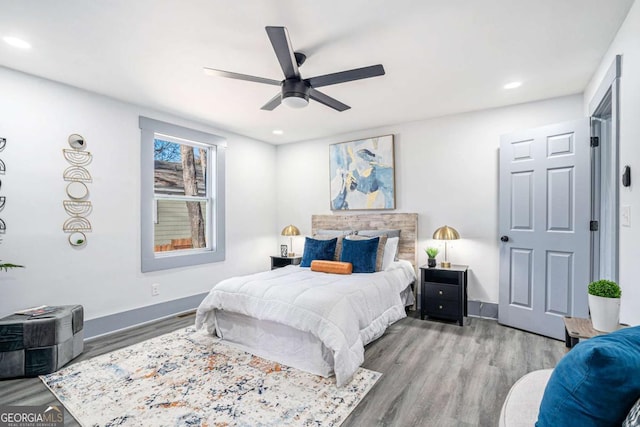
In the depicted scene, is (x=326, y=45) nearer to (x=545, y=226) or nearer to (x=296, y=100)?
(x=296, y=100)

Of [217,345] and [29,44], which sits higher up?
[29,44]

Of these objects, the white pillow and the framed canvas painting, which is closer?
the white pillow

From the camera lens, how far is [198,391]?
2.20 metres

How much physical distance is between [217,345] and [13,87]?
3012mm

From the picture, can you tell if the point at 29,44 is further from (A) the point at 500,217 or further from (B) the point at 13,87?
(A) the point at 500,217

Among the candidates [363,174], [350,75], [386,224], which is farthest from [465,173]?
[350,75]

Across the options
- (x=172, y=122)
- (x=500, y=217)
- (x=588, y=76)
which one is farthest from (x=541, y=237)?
(x=172, y=122)

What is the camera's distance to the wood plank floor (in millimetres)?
1954

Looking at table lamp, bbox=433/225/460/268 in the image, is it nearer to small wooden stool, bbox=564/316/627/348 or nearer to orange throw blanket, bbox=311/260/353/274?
orange throw blanket, bbox=311/260/353/274

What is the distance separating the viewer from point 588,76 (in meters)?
2.93

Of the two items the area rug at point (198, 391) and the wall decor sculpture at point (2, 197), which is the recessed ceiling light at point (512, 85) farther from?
the wall decor sculpture at point (2, 197)

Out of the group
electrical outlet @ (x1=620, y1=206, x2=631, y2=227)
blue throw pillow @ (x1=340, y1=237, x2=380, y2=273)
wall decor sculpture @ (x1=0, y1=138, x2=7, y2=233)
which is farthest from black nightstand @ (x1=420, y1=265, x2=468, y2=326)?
wall decor sculpture @ (x1=0, y1=138, x2=7, y2=233)

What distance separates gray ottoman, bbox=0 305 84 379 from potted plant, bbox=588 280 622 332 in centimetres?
369

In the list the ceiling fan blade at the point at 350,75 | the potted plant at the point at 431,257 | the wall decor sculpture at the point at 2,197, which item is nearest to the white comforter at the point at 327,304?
the potted plant at the point at 431,257
